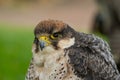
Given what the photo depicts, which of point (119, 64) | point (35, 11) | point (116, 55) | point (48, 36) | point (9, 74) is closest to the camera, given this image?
point (48, 36)

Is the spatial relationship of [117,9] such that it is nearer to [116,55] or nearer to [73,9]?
[116,55]

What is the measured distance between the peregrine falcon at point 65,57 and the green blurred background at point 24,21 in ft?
22.8

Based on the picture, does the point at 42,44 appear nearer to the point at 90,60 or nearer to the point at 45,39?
the point at 45,39

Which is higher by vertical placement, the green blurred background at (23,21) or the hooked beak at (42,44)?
the hooked beak at (42,44)

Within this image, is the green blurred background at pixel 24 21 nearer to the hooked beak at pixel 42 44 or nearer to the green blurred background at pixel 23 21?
the green blurred background at pixel 23 21

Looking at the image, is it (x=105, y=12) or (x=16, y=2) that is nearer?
(x=105, y=12)

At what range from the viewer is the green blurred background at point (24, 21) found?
54.3ft

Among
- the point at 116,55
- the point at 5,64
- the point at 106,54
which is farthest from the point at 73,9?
the point at 106,54

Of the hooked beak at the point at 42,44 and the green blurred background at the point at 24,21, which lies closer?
the hooked beak at the point at 42,44

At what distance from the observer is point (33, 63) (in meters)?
7.90

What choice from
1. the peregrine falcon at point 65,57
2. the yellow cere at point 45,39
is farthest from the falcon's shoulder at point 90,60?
the yellow cere at point 45,39

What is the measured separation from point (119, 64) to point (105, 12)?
5.70 m

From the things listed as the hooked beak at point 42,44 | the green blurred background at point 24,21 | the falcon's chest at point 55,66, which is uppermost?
the hooked beak at point 42,44

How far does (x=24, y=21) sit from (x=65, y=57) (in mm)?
23900
